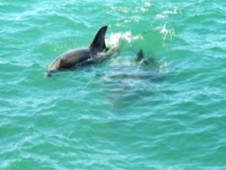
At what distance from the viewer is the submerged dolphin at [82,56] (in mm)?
15547

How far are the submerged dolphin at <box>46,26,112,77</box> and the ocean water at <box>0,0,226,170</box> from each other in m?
0.23

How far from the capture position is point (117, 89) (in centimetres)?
1463

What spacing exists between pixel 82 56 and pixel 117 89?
193 centimetres

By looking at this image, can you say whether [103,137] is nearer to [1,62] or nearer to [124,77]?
[124,77]

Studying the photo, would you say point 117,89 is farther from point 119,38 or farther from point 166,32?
point 166,32

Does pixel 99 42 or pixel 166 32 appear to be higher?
pixel 166 32

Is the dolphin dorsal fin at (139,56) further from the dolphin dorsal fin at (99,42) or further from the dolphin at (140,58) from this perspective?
the dolphin dorsal fin at (99,42)

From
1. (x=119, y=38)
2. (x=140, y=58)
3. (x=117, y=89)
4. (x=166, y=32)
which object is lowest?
(x=117, y=89)

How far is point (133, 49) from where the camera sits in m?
17.2

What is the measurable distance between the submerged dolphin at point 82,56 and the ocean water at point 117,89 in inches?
8.9

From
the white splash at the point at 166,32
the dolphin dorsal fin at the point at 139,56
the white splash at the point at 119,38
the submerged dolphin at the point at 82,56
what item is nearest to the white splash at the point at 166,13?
the white splash at the point at 166,32

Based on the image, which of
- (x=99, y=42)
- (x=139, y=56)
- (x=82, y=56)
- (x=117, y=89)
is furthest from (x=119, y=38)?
(x=117, y=89)

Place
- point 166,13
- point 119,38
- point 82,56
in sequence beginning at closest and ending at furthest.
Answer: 1. point 82,56
2. point 119,38
3. point 166,13

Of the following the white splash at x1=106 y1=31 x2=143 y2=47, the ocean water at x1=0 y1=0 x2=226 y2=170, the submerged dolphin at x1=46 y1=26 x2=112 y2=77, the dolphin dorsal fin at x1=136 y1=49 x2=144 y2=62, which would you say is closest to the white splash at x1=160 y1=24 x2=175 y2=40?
the ocean water at x1=0 y1=0 x2=226 y2=170
